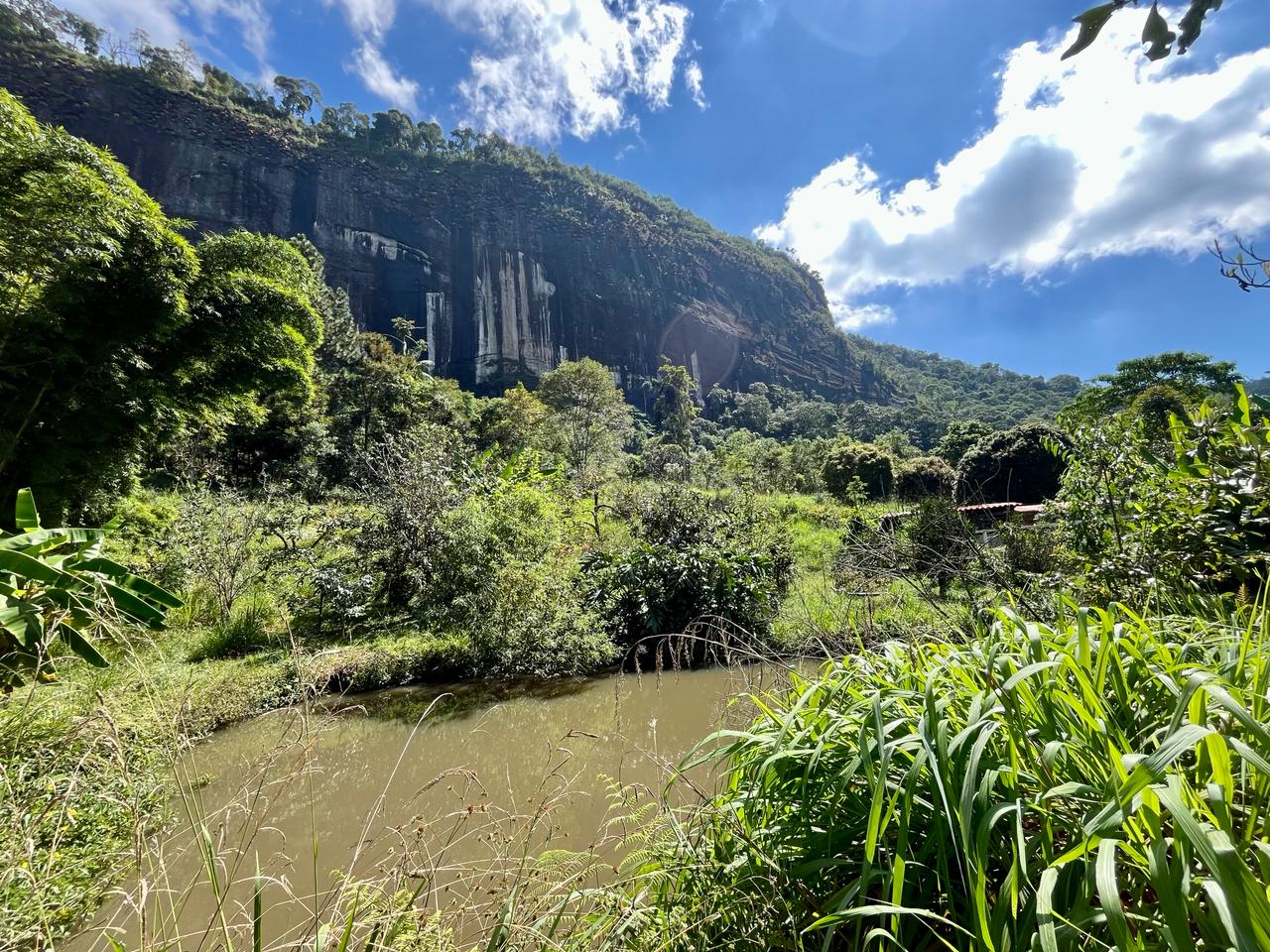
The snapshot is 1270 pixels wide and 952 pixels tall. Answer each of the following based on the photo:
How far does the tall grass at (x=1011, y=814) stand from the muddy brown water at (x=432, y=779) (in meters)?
0.73

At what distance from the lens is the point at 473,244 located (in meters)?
63.8

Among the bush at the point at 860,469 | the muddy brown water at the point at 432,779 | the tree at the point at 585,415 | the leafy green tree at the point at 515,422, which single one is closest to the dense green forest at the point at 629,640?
the muddy brown water at the point at 432,779

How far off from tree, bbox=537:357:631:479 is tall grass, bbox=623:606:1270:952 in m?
13.1

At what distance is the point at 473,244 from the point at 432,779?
70.5 metres

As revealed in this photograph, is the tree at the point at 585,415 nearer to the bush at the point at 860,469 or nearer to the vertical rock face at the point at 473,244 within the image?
the bush at the point at 860,469

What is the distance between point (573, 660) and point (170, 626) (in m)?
5.31

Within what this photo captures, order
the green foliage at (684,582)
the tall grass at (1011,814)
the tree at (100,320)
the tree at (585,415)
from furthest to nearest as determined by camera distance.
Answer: the tree at (585,415), the green foliage at (684,582), the tree at (100,320), the tall grass at (1011,814)

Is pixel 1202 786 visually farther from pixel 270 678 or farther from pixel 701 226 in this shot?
pixel 701 226

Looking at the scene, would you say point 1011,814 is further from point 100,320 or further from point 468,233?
point 468,233

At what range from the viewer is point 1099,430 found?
348 cm

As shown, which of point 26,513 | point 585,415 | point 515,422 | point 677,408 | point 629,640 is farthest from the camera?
point 677,408

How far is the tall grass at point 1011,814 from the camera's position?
804 mm

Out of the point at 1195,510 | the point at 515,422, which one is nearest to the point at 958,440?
the point at 515,422

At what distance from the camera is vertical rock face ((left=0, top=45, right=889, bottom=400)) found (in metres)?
47.9
